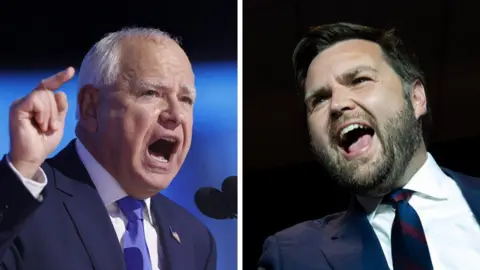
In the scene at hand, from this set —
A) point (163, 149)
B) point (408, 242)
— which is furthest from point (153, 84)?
point (408, 242)

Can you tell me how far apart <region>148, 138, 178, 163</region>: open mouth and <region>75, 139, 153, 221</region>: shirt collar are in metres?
0.21

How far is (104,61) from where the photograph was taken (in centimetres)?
311

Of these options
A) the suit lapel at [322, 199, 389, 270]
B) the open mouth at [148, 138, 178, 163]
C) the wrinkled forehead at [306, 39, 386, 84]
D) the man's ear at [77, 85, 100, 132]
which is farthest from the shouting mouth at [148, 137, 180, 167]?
the suit lapel at [322, 199, 389, 270]

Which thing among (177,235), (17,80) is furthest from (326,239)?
(17,80)

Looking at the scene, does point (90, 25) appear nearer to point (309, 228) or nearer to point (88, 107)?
point (88, 107)

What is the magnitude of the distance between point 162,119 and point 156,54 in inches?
12.5

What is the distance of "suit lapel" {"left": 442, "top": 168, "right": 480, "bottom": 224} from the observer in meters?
2.73

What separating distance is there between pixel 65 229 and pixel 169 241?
0.46 metres

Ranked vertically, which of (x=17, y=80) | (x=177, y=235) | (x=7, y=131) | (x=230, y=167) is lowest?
(x=177, y=235)

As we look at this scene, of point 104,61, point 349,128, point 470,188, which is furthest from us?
point 104,61

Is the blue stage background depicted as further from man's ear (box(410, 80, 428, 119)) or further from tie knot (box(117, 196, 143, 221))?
man's ear (box(410, 80, 428, 119))

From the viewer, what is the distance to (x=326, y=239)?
2838mm

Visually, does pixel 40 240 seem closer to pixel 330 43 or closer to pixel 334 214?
pixel 334 214

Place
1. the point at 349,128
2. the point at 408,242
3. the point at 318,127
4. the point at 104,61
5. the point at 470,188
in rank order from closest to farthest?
the point at 408,242 → the point at 470,188 → the point at 349,128 → the point at 318,127 → the point at 104,61
